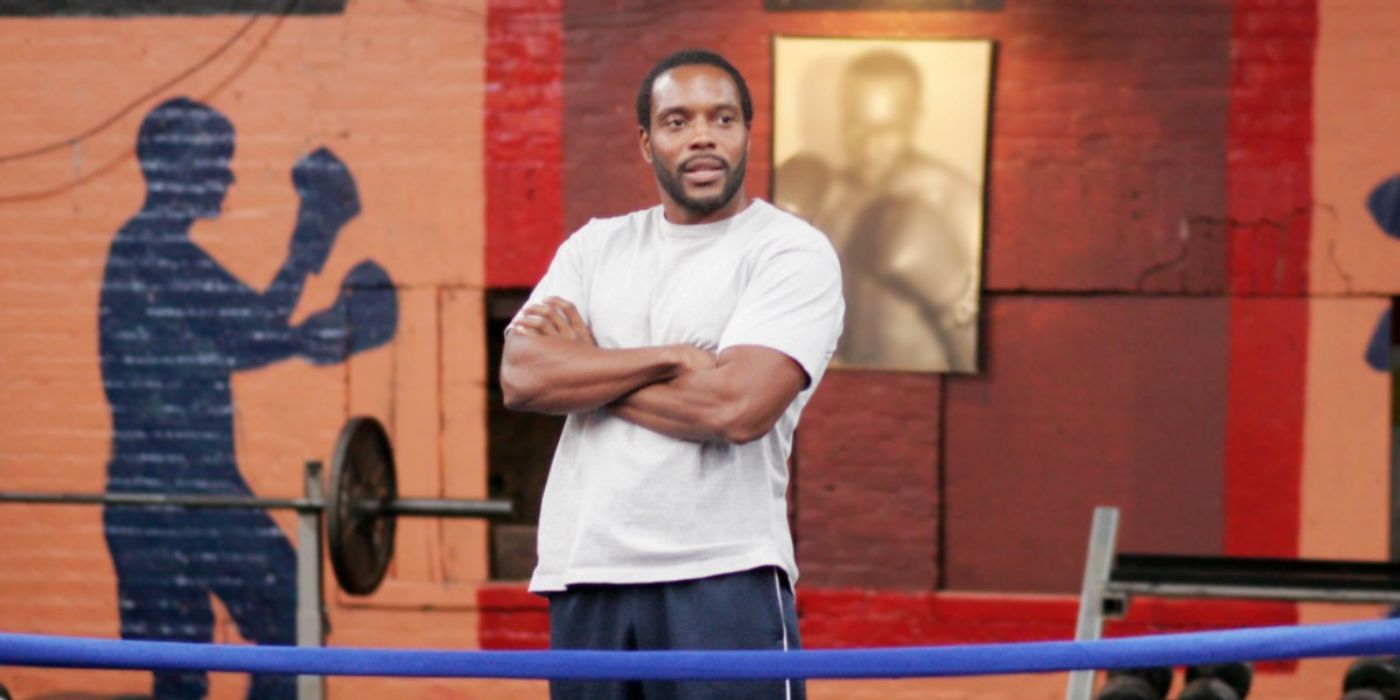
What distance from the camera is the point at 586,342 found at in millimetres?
2535

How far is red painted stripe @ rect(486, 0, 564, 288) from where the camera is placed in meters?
5.58

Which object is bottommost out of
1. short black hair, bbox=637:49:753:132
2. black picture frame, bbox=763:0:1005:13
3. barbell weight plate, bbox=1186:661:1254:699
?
barbell weight plate, bbox=1186:661:1254:699

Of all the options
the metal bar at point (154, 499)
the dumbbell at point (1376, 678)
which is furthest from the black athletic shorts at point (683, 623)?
the dumbbell at point (1376, 678)

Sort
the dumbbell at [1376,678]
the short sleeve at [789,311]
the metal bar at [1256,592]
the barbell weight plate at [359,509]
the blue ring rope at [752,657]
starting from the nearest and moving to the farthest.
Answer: the blue ring rope at [752,657]
the short sleeve at [789,311]
the metal bar at [1256,592]
the barbell weight plate at [359,509]
the dumbbell at [1376,678]

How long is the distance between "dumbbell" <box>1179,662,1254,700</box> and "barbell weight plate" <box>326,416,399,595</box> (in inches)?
82.5

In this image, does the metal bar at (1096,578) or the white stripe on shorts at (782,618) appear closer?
the white stripe on shorts at (782,618)

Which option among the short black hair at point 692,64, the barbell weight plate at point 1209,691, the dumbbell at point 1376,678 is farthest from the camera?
the dumbbell at point 1376,678

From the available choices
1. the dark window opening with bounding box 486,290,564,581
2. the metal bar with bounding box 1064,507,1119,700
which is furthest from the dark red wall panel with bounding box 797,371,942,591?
the metal bar with bounding box 1064,507,1119,700

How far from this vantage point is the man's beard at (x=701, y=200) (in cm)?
249

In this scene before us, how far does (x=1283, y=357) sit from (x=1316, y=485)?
0.41 meters

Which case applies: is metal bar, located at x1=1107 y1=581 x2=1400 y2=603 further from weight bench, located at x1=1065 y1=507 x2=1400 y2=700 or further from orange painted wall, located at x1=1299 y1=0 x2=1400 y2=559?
orange painted wall, located at x1=1299 y1=0 x2=1400 y2=559

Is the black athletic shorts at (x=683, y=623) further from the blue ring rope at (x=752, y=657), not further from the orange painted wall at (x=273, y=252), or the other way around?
the orange painted wall at (x=273, y=252)

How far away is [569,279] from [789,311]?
1.23ft

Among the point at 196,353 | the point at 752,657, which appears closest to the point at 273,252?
the point at 196,353
